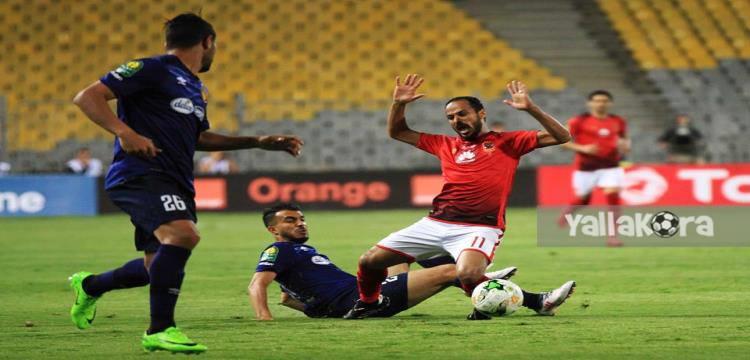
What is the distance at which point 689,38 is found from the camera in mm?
29828

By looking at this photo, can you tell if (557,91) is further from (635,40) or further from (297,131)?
(297,131)

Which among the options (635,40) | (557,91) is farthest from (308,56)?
(635,40)

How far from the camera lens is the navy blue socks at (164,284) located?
705 cm

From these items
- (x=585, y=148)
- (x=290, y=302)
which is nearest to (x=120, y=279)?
(x=290, y=302)

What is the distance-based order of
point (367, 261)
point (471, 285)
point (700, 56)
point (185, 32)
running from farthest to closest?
1. point (700, 56)
2. point (367, 261)
3. point (471, 285)
4. point (185, 32)

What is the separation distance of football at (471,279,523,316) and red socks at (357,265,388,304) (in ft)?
2.26

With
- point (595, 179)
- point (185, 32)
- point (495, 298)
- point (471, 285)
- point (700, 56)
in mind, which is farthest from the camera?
point (700, 56)

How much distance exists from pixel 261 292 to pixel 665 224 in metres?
7.94

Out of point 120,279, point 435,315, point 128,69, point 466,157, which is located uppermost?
point 128,69

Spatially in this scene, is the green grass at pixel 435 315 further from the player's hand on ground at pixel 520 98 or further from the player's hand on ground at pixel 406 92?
the player's hand on ground at pixel 406 92

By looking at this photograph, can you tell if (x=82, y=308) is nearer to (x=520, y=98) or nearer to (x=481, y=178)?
(x=481, y=178)

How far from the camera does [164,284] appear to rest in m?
7.07

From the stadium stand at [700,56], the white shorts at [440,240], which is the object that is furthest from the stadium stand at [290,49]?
the white shorts at [440,240]

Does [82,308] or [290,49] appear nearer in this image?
[82,308]
